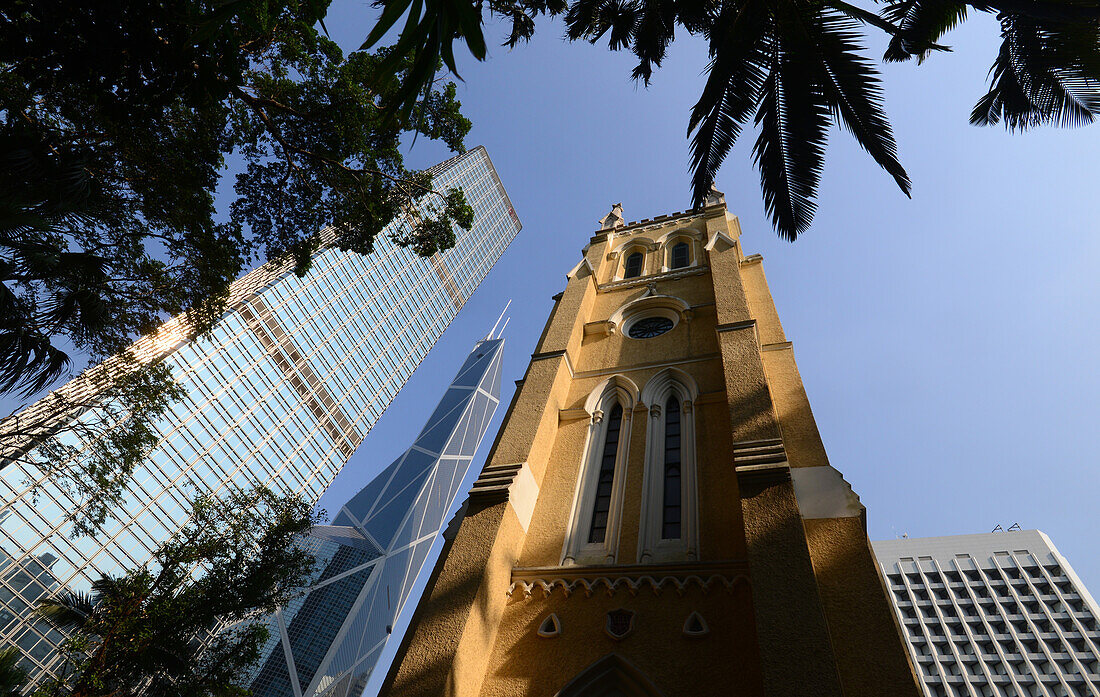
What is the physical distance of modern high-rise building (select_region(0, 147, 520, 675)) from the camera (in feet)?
114

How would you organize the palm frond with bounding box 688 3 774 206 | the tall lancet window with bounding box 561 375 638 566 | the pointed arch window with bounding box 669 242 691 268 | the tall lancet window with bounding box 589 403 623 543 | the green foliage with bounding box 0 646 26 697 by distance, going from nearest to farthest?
the palm frond with bounding box 688 3 774 206 < the green foliage with bounding box 0 646 26 697 < the tall lancet window with bounding box 561 375 638 566 < the tall lancet window with bounding box 589 403 623 543 < the pointed arch window with bounding box 669 242 691 268

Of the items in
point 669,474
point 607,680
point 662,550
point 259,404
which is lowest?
point 607,680

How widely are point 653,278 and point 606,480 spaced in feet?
24.1

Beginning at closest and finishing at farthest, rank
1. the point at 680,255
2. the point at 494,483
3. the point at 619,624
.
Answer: the point at 619,624, the point at 494,483, the point at 680,255

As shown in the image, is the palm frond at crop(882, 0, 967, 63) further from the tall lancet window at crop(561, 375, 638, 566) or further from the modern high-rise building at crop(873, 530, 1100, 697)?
the modern high-rise building at crop(873, 530, 1100, 697)

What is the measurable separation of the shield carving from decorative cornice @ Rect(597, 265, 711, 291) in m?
9.81

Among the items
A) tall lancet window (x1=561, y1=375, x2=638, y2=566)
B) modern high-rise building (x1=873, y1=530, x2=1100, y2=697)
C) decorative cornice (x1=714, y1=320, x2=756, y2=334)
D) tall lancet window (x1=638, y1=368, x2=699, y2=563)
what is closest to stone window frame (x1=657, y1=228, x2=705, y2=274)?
decorative cornice (x1=714, y1=320, x2=756, y2=334)

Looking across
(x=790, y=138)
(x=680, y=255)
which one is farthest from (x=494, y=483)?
(x=680, y=255)

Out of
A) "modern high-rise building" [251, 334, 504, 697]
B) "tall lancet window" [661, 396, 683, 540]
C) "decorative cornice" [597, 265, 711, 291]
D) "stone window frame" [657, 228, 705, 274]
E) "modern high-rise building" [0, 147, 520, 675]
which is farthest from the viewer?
"modern high-rise building" [251, 334, 504, 697]

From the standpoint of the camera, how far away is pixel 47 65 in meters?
7.19

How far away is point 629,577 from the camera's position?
7684mm

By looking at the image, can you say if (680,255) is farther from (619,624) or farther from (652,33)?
(619,624)

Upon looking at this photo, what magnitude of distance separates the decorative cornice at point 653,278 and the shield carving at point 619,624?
32.2 feet

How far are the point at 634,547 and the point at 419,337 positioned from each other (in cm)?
7423
